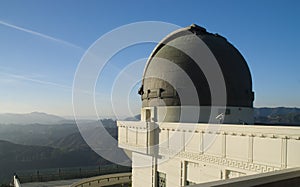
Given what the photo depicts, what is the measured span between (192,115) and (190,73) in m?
2.29

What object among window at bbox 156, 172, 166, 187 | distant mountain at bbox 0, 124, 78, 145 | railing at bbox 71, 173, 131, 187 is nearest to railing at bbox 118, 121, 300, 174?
window at bbox 156, 172, 166, 187

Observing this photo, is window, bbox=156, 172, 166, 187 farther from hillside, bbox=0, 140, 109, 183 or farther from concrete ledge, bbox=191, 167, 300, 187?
hillside, bbox=0, 140, 109, 183

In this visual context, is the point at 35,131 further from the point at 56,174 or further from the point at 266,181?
the point at 266,181

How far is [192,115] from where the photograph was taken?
14156mm

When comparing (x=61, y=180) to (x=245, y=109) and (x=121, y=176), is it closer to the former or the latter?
(x=121, y=176)

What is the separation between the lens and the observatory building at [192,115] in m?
10.6

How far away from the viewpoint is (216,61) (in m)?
14.8

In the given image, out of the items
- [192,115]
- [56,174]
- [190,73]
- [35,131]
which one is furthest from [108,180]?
[35,131]

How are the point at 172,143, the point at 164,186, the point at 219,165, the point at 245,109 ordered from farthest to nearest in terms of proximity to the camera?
the point at 245,109 → the point at 164,186 → the point at 172,143 → the point at 219,165

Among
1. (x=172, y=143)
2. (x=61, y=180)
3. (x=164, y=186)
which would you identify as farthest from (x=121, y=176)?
(x=172, y=143)

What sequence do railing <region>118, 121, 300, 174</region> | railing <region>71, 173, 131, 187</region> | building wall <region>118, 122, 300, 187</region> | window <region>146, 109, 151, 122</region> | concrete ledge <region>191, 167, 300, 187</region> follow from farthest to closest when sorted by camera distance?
railing <region>71, 173, 131, 187</region>
window <region>146, 109, 151, 122</region>
building wall <region>118, 122, 300, 187</region>
railing <region>118, 121, 300, 174</region>
concrete ledge <region>191, 167, 300, 187</region>

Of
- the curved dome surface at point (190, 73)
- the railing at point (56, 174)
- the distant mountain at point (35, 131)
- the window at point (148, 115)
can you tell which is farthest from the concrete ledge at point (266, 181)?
the distant mountain at point (35, 131)

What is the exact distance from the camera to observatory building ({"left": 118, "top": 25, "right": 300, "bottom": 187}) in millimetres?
10586

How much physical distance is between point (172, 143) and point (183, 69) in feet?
13.8
